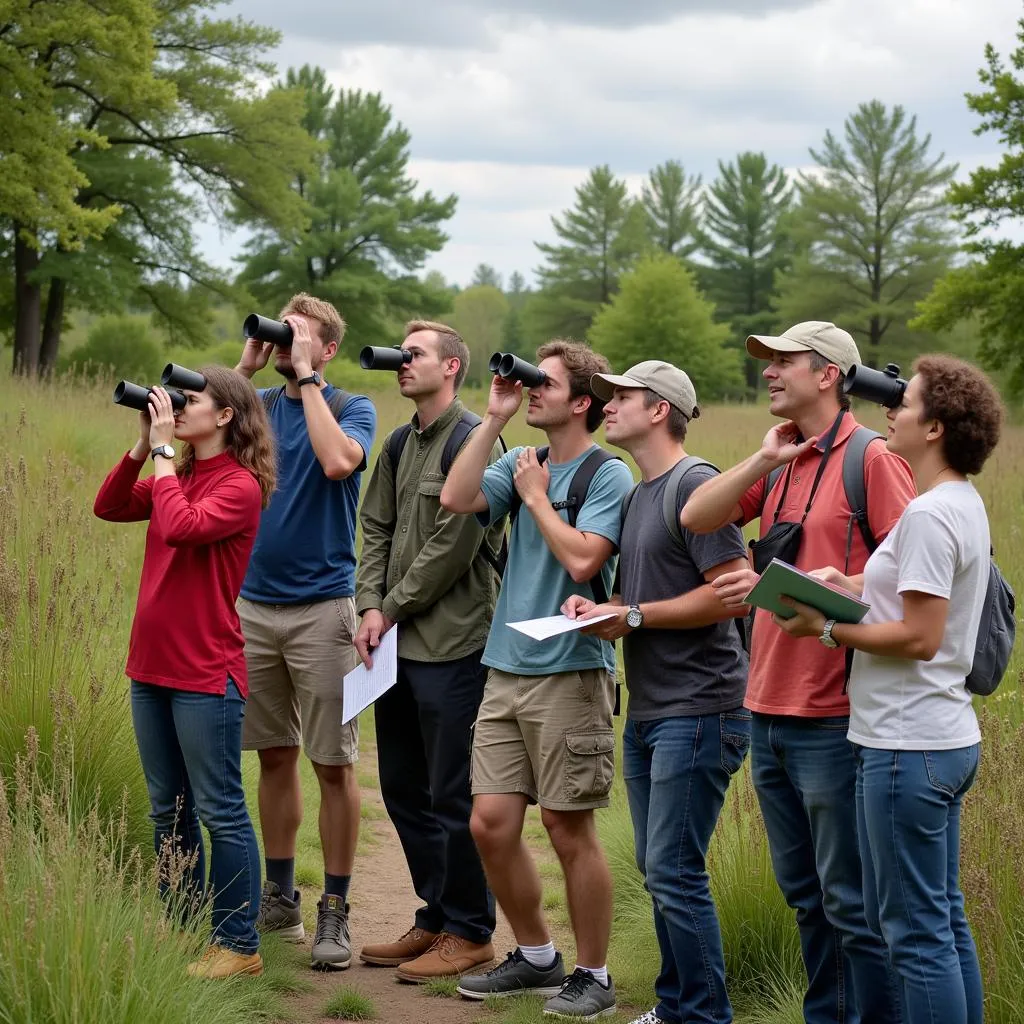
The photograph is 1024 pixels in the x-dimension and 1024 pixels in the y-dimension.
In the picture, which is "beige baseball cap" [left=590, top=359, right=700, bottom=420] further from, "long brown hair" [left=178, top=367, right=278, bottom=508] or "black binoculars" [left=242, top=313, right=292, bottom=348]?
"black binoculars" [left=242, top=313, right=292, bottom=348]

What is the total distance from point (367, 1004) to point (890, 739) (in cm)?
214

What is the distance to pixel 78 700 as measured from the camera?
5035 millimetres

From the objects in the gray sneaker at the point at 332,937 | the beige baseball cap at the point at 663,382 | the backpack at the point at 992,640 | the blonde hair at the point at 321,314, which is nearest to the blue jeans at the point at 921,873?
the backpack at the point at 992,640

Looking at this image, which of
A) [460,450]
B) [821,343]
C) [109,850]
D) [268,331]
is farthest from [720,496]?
[109,850]

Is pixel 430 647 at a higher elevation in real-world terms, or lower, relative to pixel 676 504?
lower

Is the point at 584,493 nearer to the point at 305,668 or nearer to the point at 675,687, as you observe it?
the point at 675,687

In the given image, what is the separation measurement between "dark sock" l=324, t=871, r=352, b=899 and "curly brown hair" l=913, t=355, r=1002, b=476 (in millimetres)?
2857

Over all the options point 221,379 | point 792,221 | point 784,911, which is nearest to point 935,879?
point 784,911

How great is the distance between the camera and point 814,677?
3.42 metres

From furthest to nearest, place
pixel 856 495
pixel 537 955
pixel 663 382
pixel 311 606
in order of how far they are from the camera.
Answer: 1. pixel 311 606
2. pixel 537 955
3. pixel 663 382
4. pixel 856 495

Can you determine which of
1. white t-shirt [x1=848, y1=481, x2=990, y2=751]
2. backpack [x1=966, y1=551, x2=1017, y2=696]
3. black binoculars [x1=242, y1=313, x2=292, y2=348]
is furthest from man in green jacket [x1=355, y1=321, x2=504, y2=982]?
backpack [x1=966, y1=551, x2=1017, y2=696]

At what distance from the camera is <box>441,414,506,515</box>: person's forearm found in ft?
14.4

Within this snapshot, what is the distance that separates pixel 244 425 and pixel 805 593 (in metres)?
2.05

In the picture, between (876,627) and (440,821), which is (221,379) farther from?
(876,627)
